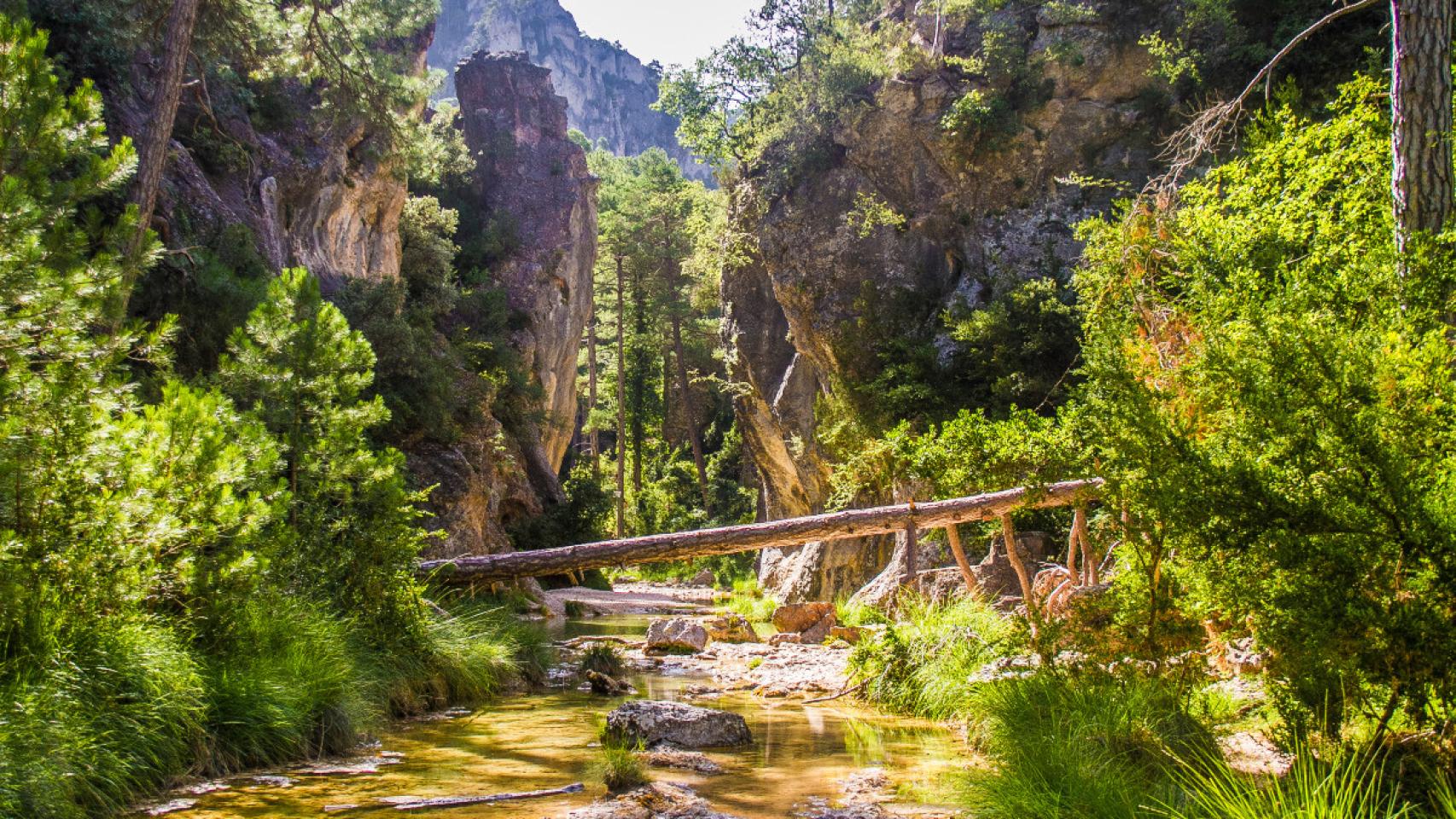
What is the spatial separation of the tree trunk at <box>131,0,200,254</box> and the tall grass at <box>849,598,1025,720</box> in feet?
30.4

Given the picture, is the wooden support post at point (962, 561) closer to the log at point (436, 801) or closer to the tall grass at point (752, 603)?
the tall grass at point (752, 603)

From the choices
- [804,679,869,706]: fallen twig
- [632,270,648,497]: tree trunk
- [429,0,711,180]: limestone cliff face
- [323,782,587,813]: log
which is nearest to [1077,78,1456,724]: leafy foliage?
[323,782,587,813]: log

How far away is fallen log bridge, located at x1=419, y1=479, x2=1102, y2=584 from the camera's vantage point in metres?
10.4

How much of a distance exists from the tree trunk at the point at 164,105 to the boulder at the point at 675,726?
26.0 ft

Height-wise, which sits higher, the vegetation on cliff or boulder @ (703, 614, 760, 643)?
the vegetation on cliff

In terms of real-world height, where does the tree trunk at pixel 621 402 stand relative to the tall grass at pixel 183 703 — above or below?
above

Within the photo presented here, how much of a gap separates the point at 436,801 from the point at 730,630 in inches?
418

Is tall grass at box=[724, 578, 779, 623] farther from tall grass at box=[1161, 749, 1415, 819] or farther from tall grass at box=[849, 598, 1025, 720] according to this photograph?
tall grass at box=[1161, 749, 1415, 819]

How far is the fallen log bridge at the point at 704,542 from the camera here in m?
10.4

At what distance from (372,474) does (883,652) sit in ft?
16.9

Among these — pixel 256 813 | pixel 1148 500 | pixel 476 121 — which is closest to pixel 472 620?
pixel 256 813

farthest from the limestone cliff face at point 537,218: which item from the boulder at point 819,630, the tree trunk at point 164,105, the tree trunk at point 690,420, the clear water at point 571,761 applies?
the clear water at point 571,761

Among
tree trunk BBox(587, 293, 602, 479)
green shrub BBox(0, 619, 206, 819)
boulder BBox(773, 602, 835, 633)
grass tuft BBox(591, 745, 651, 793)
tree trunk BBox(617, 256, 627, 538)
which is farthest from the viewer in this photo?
tree trunk BBox(587, 293, 602, 479)

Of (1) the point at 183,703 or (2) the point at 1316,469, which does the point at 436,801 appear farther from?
(2) the point at 1316,469
